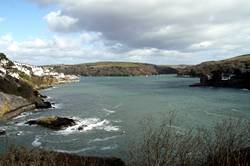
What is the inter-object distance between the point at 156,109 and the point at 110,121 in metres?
13.6

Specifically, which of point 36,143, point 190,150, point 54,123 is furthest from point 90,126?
point 190,150

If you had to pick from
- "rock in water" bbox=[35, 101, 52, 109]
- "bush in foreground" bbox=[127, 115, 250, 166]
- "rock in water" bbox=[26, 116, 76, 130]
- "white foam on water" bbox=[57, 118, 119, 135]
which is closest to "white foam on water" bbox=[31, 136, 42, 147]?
"white foam on water" bbox=[57, 118, 119, 135]

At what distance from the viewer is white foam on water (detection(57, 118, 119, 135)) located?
44.8 metres

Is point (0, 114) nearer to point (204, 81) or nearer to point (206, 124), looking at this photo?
point (206, 124)

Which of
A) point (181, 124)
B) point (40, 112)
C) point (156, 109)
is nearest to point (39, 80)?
point (40, 112)

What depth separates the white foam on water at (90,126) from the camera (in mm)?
44831

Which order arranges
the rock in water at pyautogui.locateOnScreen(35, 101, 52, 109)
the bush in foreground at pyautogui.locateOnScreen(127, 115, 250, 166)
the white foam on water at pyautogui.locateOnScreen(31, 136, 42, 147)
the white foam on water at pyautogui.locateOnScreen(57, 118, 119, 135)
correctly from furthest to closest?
1. the rock in water at pyautogui.locateOnScreen(35, 101, 52, 109)
2. the white foam on water at pyautogui.locateOnScreen(57, 118, 119, 135)
3. the white foam on water at pyautogui.locateOnScreen(31, 136, 42, 147)
4. the bush in foreground at pyautogui.locateOnScreen(127, 115, 250, 166)

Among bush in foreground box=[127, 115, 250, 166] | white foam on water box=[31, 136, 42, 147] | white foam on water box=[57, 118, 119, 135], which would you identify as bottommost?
white foam on water box=[31, 136, 42, 147]

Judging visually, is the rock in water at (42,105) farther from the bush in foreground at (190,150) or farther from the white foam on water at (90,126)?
the bush in foreground at (190,150)

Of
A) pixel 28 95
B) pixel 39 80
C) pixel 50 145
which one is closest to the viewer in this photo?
pixel 50 145

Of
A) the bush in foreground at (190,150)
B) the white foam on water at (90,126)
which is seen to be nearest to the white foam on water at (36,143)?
the white foam on water at (90,126)

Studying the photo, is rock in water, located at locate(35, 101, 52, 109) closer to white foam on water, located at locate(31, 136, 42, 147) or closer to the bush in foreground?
white foam on water, located at locate(31, 136, 42, 147)

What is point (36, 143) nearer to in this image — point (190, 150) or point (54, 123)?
point (54, 123)

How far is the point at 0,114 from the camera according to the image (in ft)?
190
